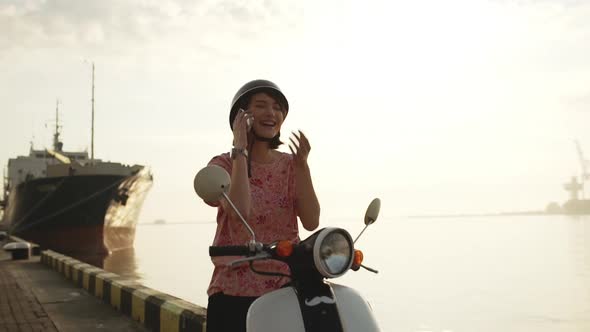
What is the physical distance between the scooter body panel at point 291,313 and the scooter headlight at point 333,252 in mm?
143

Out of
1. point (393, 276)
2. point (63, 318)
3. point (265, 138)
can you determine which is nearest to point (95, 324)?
point (63, 318)

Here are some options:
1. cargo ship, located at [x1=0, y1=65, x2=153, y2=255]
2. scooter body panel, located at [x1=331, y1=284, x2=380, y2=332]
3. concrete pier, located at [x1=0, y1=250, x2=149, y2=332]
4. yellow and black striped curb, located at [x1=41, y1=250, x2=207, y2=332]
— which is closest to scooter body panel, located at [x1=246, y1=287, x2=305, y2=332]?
scooter body panel, located at [x1=331, y1=284, x2=380, y2=332]

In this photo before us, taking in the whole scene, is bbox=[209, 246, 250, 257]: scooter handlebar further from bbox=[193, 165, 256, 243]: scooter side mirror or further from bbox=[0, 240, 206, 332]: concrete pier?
bbox=[0, 240, 206, 332]: concrete pier

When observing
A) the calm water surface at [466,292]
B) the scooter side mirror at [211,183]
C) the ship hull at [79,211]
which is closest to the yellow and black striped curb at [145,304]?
the scooter side mirror at [211,183]

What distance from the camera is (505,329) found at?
46.4 ft

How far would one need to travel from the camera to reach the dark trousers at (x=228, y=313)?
7.15 feet

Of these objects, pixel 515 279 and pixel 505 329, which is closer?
pixel 505 329

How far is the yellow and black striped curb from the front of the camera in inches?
196

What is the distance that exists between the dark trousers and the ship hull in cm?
3060

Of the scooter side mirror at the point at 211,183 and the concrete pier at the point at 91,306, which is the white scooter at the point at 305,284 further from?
the concrete pier at the point at 91,306

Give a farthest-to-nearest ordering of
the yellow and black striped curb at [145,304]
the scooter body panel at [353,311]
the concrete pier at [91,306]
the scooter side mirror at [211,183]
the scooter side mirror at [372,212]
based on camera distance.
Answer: the concrete pier at [91,306], the yellow and black striped curb at [145,304], the scooter side mirror at [372,212], the scooter body panel at [353,311], the scooter side mirror at [211,183]

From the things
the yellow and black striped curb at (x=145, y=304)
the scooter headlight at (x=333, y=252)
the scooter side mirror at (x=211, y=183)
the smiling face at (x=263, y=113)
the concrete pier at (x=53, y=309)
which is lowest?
the concrete pier at (x=53, y=309)

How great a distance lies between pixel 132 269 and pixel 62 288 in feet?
61.5

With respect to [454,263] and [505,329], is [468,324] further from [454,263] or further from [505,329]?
[454,263]
